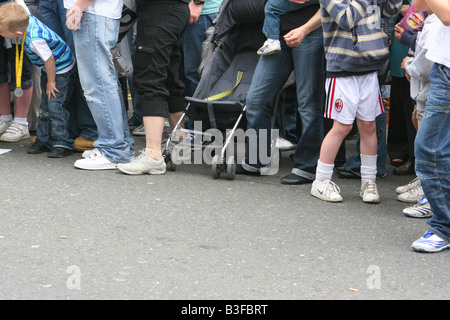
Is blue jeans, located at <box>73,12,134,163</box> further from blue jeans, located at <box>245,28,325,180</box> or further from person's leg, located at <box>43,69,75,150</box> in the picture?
blue jeans, located at <box>245,28,325,180</box>

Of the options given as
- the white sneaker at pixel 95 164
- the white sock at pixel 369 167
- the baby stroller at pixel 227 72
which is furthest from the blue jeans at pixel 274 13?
the white sneaker at pixel 95 164

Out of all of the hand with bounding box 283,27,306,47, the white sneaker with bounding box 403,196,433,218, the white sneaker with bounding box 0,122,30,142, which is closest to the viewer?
the white sneaker with bounding box 403,196,433,218

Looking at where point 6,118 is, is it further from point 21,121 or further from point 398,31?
point 398,31

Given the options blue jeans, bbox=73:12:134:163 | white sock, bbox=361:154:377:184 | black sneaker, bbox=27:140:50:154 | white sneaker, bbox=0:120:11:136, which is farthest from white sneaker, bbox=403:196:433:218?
white sneaker, bbox=0:120:11:136

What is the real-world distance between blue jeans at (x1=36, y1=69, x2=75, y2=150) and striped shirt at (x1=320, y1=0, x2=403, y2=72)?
2229 mm

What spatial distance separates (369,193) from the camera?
16.3 ft

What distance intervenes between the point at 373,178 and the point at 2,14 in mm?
2980

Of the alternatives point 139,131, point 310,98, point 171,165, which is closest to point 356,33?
point 310,98

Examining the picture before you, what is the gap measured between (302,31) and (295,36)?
58 mm

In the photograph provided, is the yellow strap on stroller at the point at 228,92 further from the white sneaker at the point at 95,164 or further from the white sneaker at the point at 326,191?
the white sneaker at the point at 326,191

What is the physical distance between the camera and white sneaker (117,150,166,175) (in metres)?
5.45

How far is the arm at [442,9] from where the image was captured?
11.9ft
